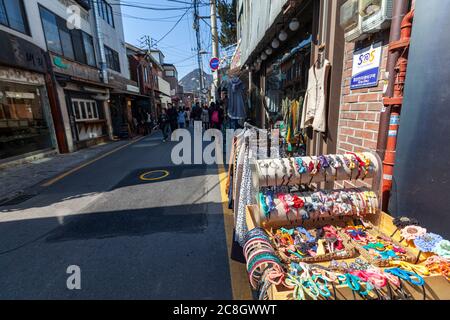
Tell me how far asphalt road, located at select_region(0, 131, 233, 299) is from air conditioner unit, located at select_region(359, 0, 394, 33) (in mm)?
2717

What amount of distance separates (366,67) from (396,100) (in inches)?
23.3

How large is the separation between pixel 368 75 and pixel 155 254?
3.02 metres

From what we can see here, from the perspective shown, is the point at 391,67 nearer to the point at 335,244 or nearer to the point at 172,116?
the point at 335,244

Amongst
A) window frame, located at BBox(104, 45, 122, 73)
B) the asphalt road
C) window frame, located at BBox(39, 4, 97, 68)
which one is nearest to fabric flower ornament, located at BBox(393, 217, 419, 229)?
the asphalt road

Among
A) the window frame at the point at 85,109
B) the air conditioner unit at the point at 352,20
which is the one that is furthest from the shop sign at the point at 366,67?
the window frame at the point at 85,109

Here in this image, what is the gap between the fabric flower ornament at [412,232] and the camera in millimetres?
1338

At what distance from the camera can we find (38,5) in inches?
324

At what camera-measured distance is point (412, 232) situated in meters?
1.37

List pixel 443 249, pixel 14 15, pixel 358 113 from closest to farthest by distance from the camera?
1. pixel 443 249
2. pixel 358 113
3. pixel 14 15

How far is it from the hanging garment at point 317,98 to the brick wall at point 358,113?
198 millimetres

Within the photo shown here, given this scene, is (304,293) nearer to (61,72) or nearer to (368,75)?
(368,75)

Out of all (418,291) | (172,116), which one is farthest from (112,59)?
(418,291)

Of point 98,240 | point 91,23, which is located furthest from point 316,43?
point 91,23

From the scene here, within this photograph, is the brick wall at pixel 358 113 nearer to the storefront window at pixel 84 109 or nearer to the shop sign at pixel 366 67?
the shop sign at pixel 366 67
